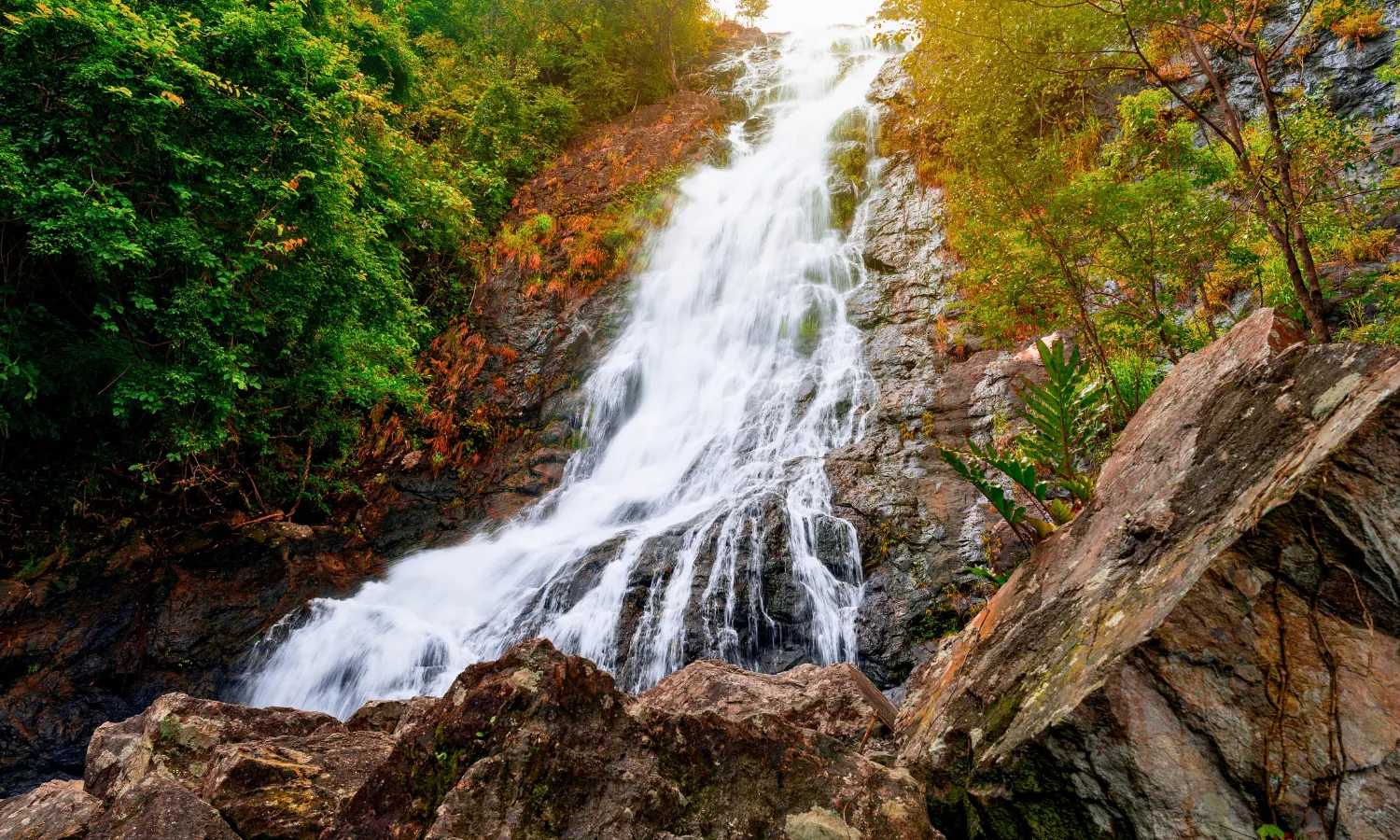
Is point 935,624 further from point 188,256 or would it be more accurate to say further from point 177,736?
point 188,256

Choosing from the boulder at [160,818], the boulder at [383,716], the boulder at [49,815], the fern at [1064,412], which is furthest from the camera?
the boulder at [383,716]

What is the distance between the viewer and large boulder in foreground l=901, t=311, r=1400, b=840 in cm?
153

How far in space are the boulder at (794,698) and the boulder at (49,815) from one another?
253cm

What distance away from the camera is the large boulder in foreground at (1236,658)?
60.1 inches

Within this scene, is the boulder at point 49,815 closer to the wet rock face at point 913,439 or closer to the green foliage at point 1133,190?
the wet rock face at point 913,439

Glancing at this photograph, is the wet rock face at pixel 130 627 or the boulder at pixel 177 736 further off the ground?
the boulder at pixel 177 736

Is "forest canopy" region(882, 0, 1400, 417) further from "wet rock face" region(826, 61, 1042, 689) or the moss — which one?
the moss

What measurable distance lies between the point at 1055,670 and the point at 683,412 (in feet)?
31.3

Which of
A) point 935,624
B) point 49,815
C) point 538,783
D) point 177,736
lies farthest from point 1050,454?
point 49,815

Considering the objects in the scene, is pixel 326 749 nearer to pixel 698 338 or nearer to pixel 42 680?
pixel 42 680

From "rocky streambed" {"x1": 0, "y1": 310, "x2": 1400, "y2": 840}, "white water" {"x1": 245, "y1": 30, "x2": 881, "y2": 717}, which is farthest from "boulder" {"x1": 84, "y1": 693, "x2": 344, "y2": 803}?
"white water" {"x1": 245, "y1": 30, "x2": 881, "y2": 717}

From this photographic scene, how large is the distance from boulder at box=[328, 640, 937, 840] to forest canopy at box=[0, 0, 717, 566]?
21.7ft

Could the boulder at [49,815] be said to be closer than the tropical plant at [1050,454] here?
Yes

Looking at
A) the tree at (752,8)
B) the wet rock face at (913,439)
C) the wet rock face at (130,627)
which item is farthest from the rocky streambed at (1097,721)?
the tree at (752,8)
